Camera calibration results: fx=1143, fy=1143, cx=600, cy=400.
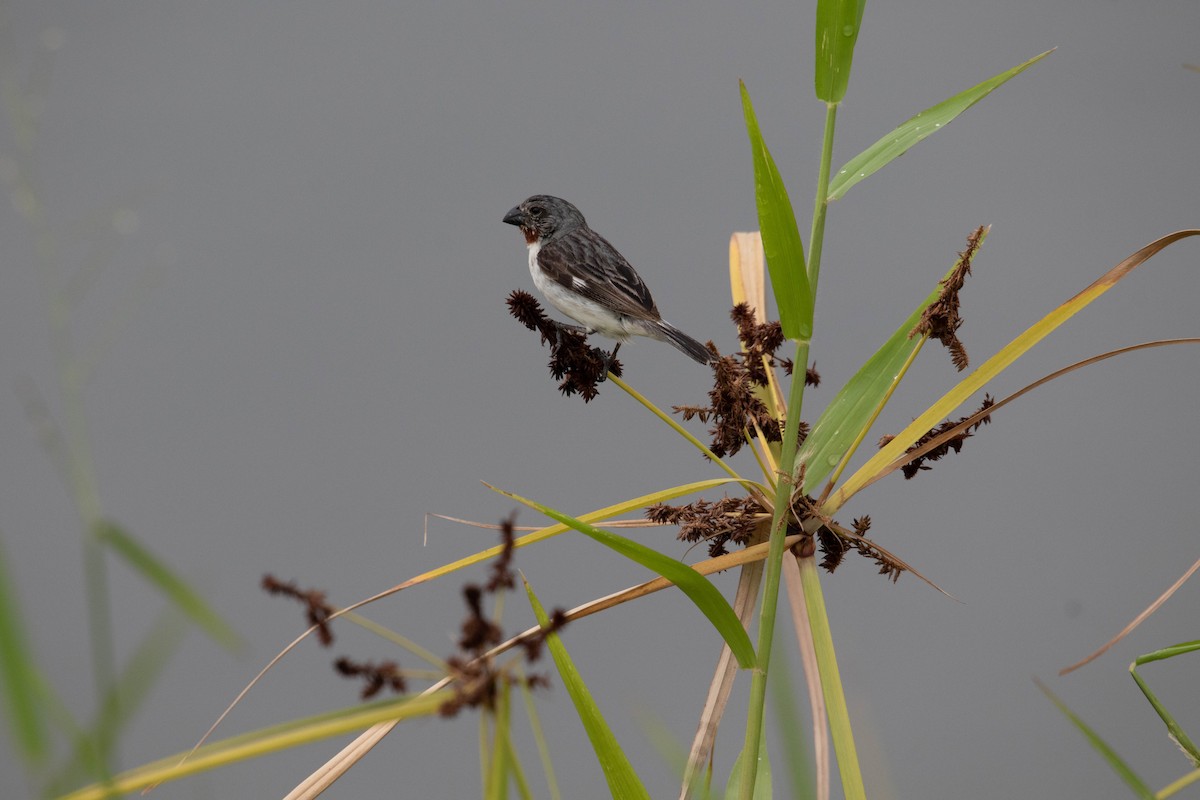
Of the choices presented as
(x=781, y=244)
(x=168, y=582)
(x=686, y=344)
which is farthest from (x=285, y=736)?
(x=686, y=344)

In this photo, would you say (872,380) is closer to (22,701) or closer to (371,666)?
(371,666)

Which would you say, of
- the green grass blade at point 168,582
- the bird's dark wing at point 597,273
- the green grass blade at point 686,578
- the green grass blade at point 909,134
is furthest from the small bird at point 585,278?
the green grass blade at point 168,582

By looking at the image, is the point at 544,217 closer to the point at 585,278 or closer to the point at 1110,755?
the point at 585,278

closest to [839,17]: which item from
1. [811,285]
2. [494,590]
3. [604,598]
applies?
[811,285]

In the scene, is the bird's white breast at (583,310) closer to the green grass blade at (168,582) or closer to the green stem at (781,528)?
the green stem at (781,528)

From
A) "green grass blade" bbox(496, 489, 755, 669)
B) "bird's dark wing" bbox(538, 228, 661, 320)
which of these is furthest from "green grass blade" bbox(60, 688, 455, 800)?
"bird's dark wing" bbox(538, 228, 661, 320)

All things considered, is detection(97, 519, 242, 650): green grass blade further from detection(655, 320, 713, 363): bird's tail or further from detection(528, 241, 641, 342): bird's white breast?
detection(528, 241, 641, 342): bird's white breast
